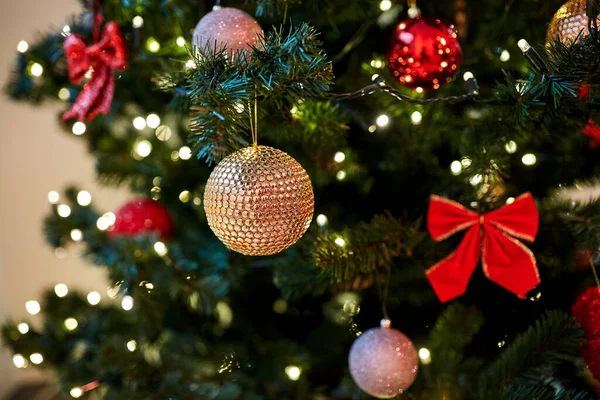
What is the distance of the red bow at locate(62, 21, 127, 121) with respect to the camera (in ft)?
2.18

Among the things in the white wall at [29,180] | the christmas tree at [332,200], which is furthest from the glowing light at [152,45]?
the white wall at [29,180]

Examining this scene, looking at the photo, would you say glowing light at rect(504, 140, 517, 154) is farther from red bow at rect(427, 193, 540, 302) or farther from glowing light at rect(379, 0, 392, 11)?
glowing light at rect(379, 0, 392, 11)

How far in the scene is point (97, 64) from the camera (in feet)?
2.22

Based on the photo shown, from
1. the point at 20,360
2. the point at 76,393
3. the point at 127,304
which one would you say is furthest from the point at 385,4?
the point at 20,360

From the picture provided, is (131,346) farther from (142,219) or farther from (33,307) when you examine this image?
(33,307)

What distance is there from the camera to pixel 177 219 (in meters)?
0.92

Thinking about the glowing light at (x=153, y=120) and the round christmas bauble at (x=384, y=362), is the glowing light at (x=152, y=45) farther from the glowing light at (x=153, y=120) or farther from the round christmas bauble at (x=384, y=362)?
the round christmas bauble at (x=384, y=362)

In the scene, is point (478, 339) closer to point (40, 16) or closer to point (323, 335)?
point (323, 335)

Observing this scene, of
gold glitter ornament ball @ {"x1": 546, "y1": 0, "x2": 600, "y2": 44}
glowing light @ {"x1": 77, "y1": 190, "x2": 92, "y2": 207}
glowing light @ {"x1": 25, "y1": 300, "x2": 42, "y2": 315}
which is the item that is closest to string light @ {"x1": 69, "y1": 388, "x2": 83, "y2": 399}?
glowing light @ {"x1": 25, "y1": 300, "x2": 42, "y2": 315}

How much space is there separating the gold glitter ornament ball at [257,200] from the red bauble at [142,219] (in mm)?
463

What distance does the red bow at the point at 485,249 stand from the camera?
590 millimetres

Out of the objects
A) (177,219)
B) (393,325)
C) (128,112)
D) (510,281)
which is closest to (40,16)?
(128,112)

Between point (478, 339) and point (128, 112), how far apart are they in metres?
0.73

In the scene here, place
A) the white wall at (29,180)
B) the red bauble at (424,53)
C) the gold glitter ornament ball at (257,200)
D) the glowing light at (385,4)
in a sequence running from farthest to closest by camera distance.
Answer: the white wall at (29,180)
the glowing light at (385,4)
the red bauble at (424,53)
the gold glitter ornament ball at (257,200)
